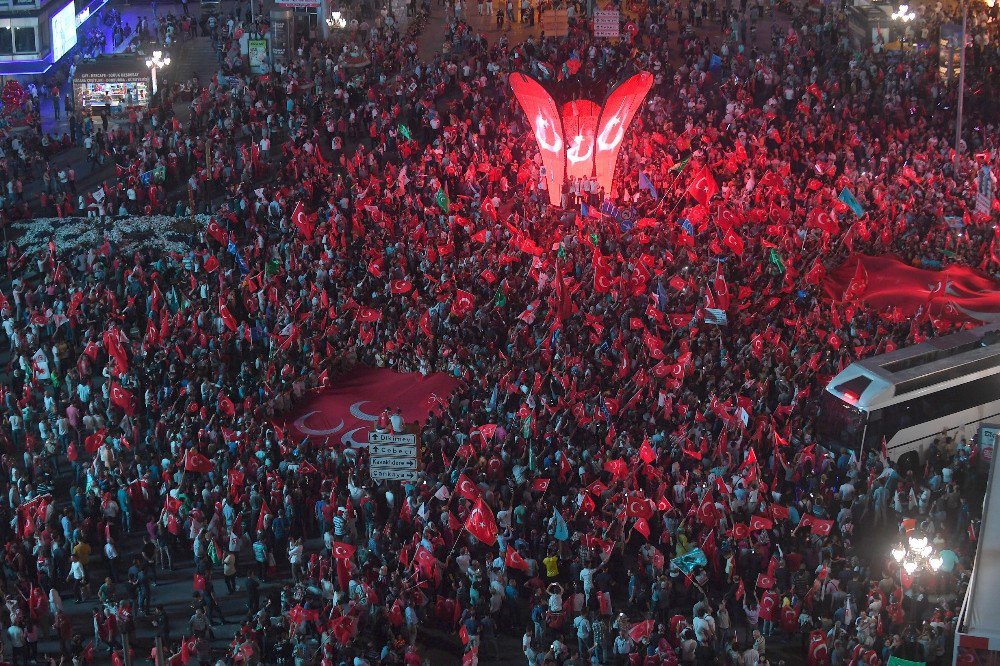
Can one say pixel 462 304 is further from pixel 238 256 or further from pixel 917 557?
pixel 917 557

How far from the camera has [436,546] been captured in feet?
87.1

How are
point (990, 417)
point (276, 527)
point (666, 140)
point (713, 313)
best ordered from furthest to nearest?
point (666, 140)
point (713, 313)
point (990, 417)
point (276, 527)

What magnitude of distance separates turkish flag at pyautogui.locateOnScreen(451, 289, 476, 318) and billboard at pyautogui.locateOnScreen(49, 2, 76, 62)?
34239mm

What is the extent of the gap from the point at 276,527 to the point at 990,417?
1394 centimetres

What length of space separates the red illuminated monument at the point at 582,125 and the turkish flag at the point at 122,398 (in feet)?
45.5

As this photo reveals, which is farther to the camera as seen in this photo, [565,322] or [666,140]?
[666,140]

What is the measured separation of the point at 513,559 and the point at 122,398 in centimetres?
1101

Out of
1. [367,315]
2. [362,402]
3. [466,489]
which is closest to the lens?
[466,489]

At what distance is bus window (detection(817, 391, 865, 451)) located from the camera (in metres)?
30.3

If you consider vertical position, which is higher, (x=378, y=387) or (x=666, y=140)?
(x=666, y=140)

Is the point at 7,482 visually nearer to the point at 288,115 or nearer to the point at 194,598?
the point at 194,598

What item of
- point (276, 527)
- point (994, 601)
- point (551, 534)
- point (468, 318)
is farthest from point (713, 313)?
point (994, 601)

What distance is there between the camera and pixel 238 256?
3934cm

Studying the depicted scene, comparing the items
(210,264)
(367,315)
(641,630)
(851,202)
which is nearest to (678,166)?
(851,202)
